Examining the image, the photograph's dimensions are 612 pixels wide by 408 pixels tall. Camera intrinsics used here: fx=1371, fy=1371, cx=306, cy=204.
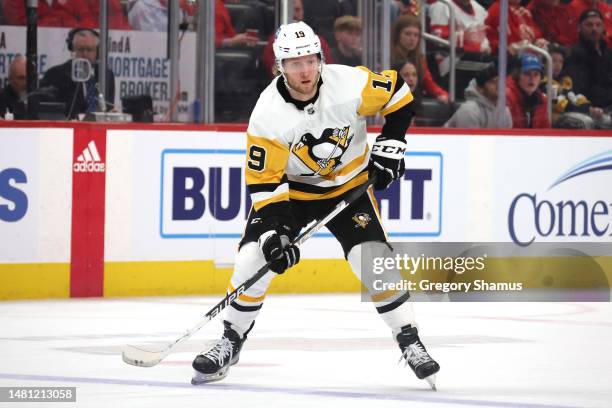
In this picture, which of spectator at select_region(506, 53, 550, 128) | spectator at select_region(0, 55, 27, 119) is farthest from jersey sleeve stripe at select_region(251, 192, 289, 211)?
spectator at select_region(506, 53, 550, 128)

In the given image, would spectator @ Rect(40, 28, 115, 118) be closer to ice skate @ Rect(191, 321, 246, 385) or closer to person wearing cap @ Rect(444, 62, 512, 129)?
person wearing cap @ Rect(444, 62, 512, 129)

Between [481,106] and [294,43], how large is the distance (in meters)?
3.68

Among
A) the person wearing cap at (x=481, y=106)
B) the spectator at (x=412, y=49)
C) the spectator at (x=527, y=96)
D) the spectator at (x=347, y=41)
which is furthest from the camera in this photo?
the spectator at (x=527, y=96)

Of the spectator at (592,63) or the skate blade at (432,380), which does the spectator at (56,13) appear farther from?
the skate blade at (432,380)

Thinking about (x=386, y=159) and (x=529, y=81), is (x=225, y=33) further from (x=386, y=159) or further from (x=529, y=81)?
(x=386, y=159)

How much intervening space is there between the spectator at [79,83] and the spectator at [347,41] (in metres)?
1.34

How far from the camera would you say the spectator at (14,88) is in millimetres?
7047

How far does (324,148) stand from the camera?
483 cm

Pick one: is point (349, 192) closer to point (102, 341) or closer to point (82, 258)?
point (102, 341)

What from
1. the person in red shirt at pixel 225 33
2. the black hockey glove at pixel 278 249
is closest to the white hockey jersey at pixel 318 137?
the black hockey glove at pixel 278 249

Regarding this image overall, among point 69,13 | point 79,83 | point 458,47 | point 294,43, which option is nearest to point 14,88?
point 79,83

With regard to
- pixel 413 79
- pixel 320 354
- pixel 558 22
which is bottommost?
pixel 320 354

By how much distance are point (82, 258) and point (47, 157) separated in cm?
57

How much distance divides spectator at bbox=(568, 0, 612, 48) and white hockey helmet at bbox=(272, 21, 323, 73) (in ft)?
13.7
